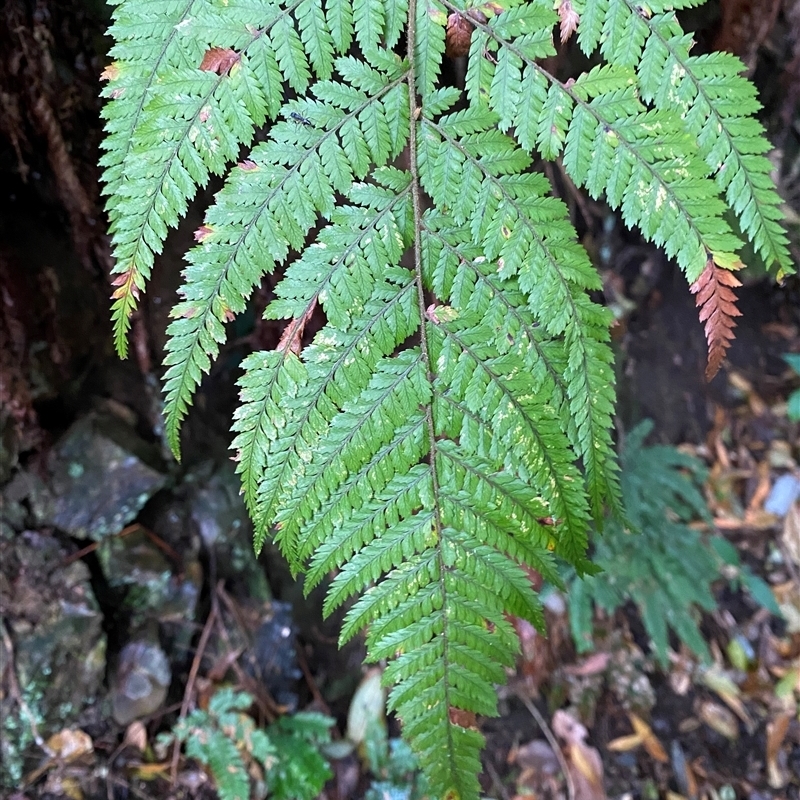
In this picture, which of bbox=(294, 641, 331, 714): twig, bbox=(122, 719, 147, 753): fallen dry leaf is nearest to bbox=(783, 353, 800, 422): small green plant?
bbox=(294, 641, 331, 714): twig

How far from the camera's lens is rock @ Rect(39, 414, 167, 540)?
2000mm

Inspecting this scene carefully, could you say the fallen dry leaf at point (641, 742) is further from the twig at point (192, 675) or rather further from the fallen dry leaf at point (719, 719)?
the twig at point (192, 675)

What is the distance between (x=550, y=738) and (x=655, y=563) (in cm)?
89

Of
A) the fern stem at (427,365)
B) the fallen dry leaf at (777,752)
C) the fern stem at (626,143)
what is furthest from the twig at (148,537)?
the fallen dry leaf at (777,752)

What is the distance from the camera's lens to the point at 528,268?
40.8 inches

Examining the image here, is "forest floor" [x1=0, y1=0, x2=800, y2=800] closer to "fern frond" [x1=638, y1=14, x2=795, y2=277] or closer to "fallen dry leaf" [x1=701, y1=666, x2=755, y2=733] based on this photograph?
"fallen dry leaf" [x1=701, y1=666, x2=755, y2=733]

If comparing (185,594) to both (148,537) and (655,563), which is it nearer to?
(148,537)

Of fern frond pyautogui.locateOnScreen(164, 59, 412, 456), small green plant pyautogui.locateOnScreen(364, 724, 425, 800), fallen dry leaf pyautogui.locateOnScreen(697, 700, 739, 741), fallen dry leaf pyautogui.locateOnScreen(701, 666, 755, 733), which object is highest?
fern frond pyautogui.locateOnScreen(164, 59, 412, 456)

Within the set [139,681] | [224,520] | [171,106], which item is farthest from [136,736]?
[171,106]

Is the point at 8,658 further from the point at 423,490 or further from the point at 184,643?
the point at 423,490

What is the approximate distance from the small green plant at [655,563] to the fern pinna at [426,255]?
163 centimetres

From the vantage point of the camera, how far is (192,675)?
7.28 feet

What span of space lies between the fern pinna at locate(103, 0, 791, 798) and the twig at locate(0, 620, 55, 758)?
1.43 m

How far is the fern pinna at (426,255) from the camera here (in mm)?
1007
